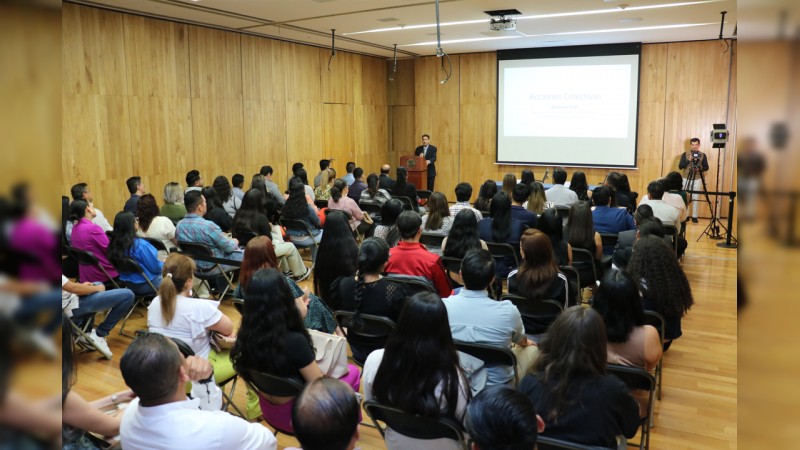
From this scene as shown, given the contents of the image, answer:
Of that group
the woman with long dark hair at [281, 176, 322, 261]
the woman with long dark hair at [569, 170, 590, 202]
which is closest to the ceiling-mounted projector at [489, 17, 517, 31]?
the woman with long dark hair at [569, 170, 590, 202]

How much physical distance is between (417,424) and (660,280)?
206 centimetres

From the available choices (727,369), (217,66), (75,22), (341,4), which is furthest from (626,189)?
(75,22)

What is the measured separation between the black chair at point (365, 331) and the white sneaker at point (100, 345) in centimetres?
204

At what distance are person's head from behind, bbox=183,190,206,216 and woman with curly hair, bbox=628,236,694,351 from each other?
3.80 meters

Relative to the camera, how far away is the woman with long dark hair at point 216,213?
6652 millimetres

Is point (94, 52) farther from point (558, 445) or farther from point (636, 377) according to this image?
point (558, 445)

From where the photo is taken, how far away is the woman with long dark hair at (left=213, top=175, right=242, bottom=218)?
7492 mm

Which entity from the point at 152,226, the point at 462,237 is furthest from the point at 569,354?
the point at 152,226

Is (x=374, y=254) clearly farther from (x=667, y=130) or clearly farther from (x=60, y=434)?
(x=667, y=130)

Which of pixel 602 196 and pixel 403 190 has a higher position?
pixel 602 196

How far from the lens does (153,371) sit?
2.11 m

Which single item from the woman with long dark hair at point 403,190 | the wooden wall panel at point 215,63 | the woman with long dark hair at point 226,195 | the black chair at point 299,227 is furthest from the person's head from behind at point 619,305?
the wooden wall panel at point 215,63

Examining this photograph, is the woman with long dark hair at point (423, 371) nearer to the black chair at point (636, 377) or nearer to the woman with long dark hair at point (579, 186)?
the black chair at point (636, 377)

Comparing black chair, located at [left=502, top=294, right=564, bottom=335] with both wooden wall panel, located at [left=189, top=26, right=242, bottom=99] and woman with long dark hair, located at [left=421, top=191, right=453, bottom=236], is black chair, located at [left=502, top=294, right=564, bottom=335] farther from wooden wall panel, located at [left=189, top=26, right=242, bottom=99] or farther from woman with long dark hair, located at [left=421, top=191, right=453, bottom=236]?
wooden wall panel, located at [left=189, top=26, right=242, bottom=99]
